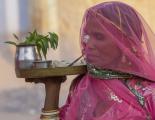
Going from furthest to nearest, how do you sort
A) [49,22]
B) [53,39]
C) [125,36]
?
[49,22] < [53,39] < [125,36]

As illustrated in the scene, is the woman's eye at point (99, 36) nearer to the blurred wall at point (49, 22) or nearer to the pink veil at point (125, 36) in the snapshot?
the pink veil at point (125, 36)

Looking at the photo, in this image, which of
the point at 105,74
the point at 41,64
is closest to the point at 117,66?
the point at 105,74

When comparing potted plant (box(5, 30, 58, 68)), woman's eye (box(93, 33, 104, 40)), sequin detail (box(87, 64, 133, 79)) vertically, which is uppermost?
woman's eye (box(93, 33, 104, 40))

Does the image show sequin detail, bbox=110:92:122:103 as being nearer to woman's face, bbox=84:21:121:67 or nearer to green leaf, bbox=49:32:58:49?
woman's face, bbox=84:21:121:67

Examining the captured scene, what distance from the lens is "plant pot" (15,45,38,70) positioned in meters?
1.24

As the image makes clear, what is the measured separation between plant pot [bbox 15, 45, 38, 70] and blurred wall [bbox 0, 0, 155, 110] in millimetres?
921

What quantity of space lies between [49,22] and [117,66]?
1.18 meters

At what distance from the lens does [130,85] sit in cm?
112

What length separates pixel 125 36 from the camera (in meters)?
1.11

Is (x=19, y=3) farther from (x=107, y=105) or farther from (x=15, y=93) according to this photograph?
(x=107, y=105)

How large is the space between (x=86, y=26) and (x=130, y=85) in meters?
0.20

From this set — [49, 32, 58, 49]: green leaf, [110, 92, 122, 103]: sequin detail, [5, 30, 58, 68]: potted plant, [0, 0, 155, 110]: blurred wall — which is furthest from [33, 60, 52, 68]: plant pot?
[0, 0, 155, 110]: blurred wall

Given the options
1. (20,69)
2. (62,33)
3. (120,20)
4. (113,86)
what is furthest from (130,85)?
(62,33)

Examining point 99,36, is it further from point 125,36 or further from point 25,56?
point 25,56
